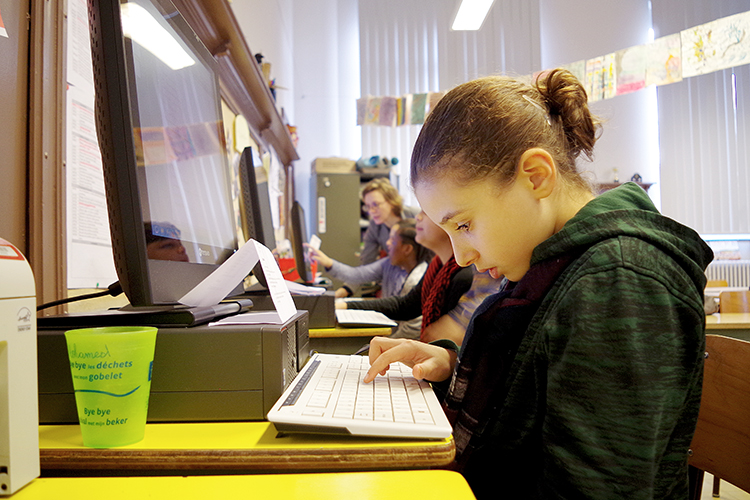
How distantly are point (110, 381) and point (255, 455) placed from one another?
0.16 meters

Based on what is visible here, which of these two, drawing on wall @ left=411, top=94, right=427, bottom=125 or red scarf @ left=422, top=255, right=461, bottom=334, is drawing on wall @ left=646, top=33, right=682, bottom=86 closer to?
drawing on wall @ left=411, top=94, right=427, bottom=125

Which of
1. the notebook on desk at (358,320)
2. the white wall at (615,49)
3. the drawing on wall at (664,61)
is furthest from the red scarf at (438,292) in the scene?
Result: the white wall at (615,49)

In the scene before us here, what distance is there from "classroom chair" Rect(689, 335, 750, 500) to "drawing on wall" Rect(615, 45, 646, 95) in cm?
302

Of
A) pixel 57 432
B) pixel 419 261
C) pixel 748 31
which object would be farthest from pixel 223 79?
pixel 748 31

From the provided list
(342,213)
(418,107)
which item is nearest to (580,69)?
(418,107)

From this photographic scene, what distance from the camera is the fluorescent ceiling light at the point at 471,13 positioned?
273 centimetres

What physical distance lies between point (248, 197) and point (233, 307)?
64 centimetres

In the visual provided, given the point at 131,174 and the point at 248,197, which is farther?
the point at 248,197

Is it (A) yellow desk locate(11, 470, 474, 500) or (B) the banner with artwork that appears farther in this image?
(B) the banner with artwork

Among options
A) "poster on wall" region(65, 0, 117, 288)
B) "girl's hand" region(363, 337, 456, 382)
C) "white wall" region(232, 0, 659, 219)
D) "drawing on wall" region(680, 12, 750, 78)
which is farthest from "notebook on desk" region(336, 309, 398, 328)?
"white wall" region(232, 0, 659, 219)

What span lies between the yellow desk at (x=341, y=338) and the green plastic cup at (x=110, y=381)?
759mm

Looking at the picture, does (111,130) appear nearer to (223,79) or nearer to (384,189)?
(223,79)

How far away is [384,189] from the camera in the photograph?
334 centimetres

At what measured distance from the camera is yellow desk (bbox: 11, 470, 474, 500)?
1.29 feet
